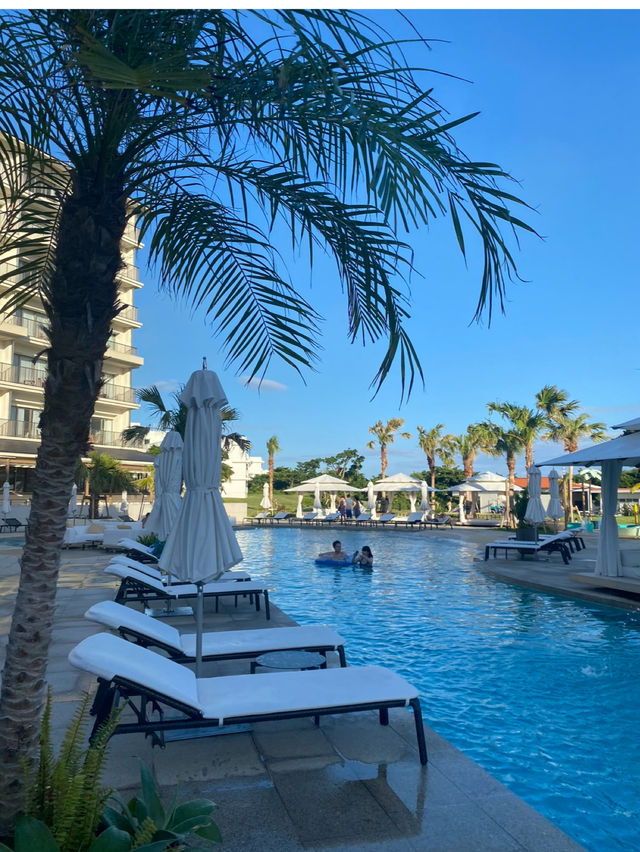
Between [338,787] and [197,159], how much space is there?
3533 mm

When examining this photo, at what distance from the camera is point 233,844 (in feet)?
9.60

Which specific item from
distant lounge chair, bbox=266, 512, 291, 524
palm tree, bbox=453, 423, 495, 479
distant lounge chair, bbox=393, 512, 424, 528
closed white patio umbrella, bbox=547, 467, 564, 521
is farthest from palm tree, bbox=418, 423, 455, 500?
closed white patio umbrella, bbox=547, 467, 564, 521

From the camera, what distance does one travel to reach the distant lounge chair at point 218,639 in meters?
4.86

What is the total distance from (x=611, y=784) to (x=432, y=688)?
7.55 ft

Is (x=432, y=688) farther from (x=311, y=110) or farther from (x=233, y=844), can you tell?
(x=311, y=110)

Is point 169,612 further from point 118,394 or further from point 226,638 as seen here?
point 118,394

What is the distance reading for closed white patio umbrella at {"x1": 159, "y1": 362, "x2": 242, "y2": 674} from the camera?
5449 millimetres

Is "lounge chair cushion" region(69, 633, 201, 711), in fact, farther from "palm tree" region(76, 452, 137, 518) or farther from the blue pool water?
"palm tree" region(76, 452, 137, 518)

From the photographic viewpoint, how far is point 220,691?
3.99 meters

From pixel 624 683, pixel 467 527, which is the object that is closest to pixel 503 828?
pixel 624 683

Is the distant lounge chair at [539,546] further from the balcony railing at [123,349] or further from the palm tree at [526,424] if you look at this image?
the balcony railing at [123,349]

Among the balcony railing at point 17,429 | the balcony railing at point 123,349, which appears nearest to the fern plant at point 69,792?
the balcony railing at point 17,429

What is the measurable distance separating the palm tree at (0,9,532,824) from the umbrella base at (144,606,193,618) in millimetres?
6267

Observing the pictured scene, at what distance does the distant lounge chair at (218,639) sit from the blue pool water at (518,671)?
4.39 ft
